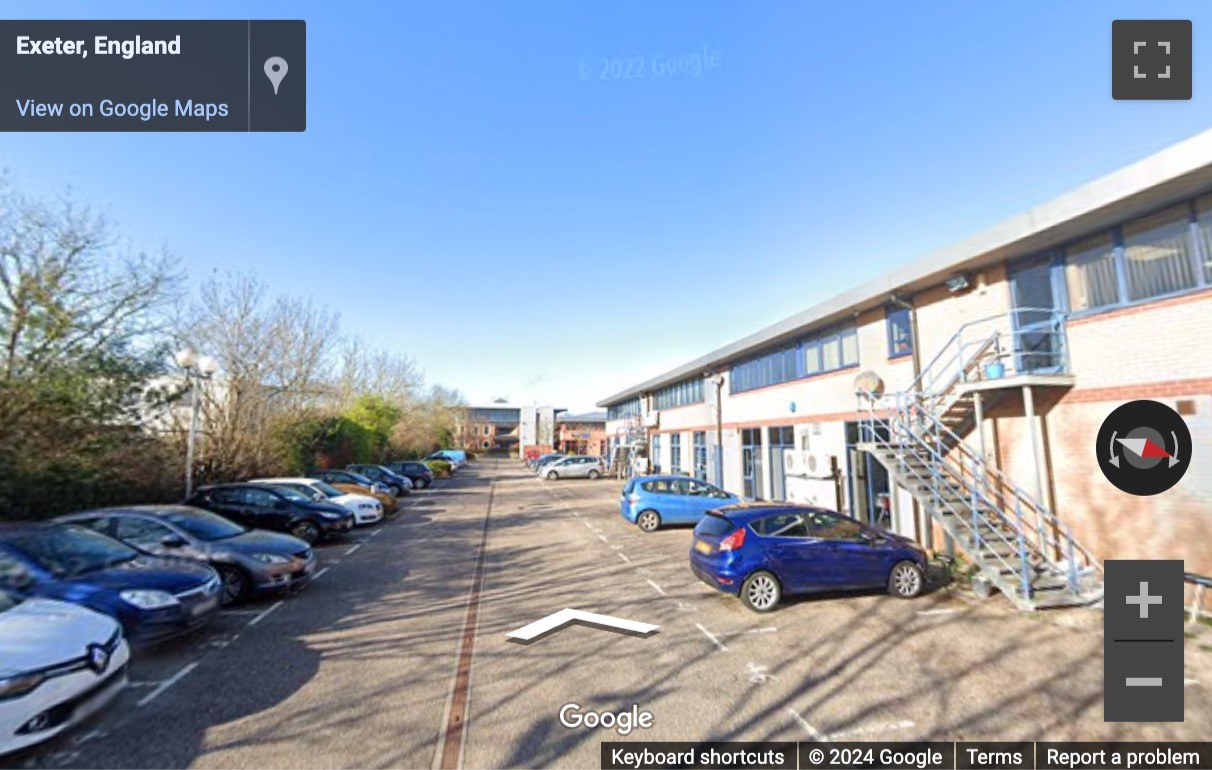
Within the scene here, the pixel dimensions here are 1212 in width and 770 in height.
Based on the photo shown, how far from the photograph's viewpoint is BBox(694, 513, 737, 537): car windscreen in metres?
7.48

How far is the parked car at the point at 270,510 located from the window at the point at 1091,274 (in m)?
15.2

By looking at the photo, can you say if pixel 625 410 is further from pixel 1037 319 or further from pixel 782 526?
pixel 782 526

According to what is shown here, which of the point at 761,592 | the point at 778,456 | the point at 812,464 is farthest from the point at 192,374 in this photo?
the point at 778,456

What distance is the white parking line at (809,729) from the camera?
3959mm

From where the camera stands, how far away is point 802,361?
1453cm

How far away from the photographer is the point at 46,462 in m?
9.22

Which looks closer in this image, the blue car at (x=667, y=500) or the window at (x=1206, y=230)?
the window at (x=1206, y=230)

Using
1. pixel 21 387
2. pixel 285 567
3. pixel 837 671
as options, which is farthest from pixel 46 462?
pixel 837 671

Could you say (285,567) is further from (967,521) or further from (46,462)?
(967,521)

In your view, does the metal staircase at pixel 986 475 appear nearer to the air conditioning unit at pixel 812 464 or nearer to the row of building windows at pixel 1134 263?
the row of building windows at pixel 1134 263

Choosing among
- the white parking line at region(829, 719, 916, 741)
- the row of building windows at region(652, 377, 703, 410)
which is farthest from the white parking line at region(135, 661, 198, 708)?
the row of building windows at region(652, 377, 703, 410)

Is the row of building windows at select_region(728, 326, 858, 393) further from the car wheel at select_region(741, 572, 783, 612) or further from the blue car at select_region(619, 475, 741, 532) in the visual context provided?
the car wheel at select_region(741, 572, 783, 612)

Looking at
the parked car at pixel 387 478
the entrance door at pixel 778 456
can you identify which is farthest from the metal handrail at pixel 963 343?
the parked car at pixel 387 478

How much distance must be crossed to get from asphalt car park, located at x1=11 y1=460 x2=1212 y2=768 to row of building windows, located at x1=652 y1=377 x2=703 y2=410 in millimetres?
14988
